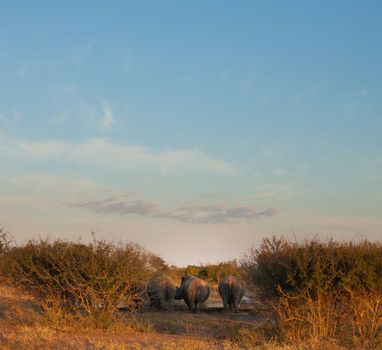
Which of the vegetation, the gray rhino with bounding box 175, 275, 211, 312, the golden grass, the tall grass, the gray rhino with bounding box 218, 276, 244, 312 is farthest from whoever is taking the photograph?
the gray rhino with bounding box 218, 276, 244, 312

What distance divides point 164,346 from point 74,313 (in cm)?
592

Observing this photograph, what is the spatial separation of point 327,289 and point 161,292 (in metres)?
12.9

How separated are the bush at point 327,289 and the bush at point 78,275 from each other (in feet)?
15.1

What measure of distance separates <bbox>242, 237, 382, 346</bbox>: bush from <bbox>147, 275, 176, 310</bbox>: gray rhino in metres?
11.5

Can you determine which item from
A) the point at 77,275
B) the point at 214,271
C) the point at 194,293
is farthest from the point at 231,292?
the point at 214,271

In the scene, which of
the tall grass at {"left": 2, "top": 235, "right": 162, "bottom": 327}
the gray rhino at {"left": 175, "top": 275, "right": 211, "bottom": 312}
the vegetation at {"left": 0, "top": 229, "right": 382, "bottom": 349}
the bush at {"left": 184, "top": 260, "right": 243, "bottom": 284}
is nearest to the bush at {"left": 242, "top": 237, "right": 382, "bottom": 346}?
the vegetation at {"left": 0, "top": 229, "right": 382, "bottom": 349}

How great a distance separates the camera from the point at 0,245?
116 feet

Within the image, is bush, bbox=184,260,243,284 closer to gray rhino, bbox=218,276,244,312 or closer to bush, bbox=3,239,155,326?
gray rhino, bbox=218,276,244,312

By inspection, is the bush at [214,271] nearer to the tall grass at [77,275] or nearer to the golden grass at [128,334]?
the golden grass at [128,334]

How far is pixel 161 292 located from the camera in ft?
90.9

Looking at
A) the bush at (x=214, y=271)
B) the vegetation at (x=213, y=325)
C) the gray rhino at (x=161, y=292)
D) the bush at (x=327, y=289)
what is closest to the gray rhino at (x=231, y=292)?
the gray rhino at (x=161, y=292)

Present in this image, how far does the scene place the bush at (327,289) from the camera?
50.0ft

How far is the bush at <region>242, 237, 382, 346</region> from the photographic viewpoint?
15227mm

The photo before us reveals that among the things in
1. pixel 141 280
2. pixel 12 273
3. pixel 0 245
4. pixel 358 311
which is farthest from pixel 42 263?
pixel 0 245
